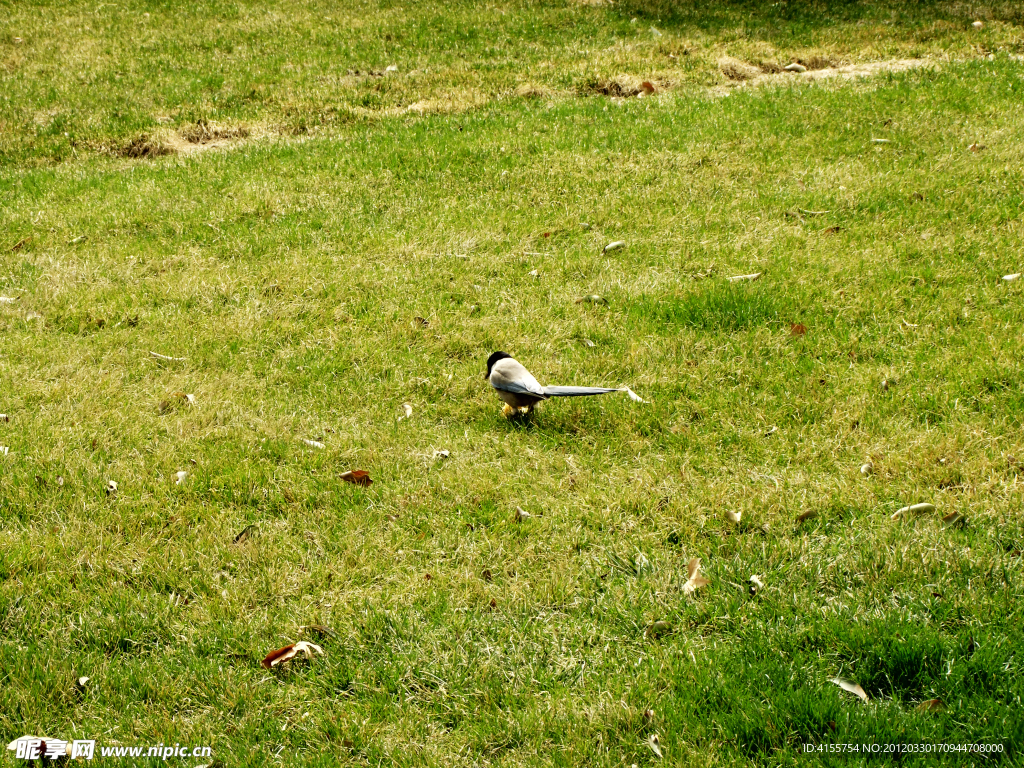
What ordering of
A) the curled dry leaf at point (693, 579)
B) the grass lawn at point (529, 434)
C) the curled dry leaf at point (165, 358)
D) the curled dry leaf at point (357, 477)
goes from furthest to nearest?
the curled dry leaf at point (165, 358)
the curled dry leaf at point (357, 477)
the curled dry leaf at point (693, 579)
the grass lawn at point (529, 434)

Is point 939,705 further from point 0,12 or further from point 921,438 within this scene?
point 0,12

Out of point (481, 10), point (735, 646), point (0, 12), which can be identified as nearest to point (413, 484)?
point (735, 646)

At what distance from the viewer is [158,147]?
33.4 feet

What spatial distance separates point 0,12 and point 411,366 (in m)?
13.4

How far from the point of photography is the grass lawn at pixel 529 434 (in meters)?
2.98

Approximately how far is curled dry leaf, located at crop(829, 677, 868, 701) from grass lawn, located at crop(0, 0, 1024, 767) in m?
0.02

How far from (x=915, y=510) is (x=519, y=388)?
193cm

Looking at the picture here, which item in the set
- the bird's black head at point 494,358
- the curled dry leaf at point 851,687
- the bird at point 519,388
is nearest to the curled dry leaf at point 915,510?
the curled dry leaf at point 851,687

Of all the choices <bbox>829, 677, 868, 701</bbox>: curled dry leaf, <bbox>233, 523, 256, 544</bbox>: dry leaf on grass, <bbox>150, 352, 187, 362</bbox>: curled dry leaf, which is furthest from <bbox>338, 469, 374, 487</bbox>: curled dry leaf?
<bbox>829, 677, 868, 701</bbox>: curled dry leaf

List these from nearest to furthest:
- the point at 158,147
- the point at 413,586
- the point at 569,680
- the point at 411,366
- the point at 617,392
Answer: the point at 569,680 < the point at 413,586 < the point at 617,392 < the point at 411,366 < the point at 158,147

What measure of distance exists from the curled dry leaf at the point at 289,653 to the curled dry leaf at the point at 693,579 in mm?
1400

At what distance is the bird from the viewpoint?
4543mm

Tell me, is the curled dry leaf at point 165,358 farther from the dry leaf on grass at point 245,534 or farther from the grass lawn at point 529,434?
the dry leaf on grass at point 245,534

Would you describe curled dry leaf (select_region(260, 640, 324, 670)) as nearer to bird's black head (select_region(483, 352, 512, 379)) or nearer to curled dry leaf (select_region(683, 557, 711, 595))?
curled dry leaf (select_region(683, 557, 711, 595))
